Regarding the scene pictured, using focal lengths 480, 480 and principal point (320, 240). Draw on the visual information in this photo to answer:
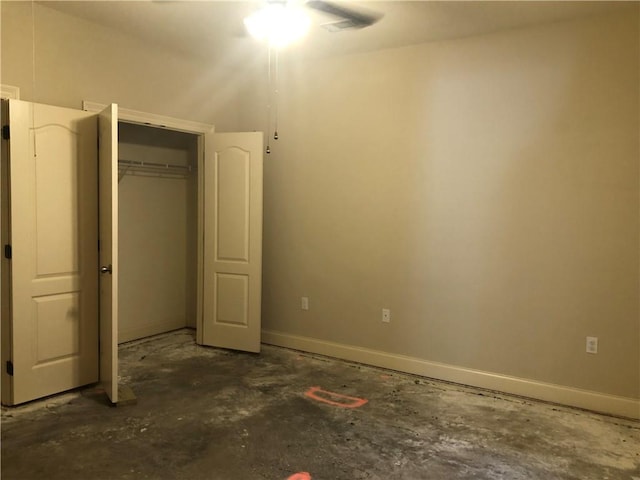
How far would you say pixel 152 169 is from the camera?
5.02 meters

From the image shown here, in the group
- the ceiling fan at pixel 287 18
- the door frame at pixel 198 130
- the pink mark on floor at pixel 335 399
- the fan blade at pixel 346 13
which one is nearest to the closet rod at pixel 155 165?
the door frame at pixel 198 130

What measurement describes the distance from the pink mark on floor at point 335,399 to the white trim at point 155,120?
8.50 ft

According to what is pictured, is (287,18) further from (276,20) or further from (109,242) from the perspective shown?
(109,242)

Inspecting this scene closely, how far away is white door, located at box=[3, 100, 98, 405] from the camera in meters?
3.15

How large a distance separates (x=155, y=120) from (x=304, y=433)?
9.45 feet

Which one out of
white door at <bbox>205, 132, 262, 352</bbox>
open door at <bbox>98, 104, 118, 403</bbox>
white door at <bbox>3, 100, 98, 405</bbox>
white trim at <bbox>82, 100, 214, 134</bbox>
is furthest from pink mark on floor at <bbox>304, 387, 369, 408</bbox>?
white trim at <bbox>82, 100, 214, 134</bbox>

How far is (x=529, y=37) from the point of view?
3473 mm

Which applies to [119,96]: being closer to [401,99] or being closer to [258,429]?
[401,99]

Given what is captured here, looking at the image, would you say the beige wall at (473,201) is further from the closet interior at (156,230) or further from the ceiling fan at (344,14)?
the closet interior at (156,230)

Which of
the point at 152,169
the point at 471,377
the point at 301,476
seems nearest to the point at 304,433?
the point at 301,476

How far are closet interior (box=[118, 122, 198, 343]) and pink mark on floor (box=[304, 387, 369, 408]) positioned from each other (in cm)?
222

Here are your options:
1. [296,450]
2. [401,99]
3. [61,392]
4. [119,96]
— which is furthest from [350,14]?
[61,392]

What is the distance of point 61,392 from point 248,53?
312 cm

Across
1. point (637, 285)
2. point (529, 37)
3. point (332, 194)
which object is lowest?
point (637, 285)
